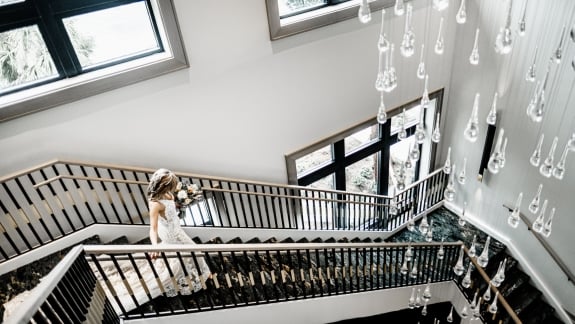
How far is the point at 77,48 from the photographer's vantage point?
3936 mm

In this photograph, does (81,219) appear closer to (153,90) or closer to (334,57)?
(153,90)

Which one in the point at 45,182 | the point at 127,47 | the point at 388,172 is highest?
the point at 127,47

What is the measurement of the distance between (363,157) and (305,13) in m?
2.85

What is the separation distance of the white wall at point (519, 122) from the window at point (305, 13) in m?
2.02

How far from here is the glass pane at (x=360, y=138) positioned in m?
6.52

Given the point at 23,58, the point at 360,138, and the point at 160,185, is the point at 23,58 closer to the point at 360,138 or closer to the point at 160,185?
the point at 160,185

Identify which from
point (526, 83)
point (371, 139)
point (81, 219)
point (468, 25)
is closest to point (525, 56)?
point (526, 83)

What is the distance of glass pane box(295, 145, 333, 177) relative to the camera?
6.17 m

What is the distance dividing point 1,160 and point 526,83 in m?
6.82

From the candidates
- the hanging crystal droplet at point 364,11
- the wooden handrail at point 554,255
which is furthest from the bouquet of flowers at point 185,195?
the wooden handrail at point 554,255

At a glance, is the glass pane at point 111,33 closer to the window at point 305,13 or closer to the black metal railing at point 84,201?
the black metal railing at point 84,201

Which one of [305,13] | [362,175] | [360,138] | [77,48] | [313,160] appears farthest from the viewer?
[362,175]

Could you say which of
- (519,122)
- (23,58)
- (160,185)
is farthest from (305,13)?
(519,122)

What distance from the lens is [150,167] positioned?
15.1ft
